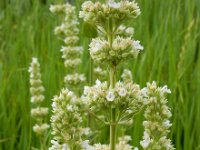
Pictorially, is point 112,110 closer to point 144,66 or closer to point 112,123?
point 112,123

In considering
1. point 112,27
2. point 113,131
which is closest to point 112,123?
point 113,131

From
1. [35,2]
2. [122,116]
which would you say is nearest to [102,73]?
[122,116]

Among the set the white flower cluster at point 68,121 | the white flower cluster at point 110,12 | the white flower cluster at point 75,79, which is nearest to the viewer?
the white flower cluster at point 68,121

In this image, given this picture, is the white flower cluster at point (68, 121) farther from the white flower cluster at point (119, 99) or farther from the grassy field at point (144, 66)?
the grassy field at point (144, 66)

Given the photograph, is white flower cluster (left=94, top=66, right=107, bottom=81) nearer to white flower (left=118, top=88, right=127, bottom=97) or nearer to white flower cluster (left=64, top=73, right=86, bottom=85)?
white flower cluster (left=64, top=73, right=86, bottom=85)

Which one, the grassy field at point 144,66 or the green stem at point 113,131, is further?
the grassy field at point 144,66

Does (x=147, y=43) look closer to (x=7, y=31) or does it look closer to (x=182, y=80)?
(x=182, y=80)

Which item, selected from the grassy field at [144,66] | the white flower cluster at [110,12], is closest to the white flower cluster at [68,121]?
the white flower cluster at [110,12]
